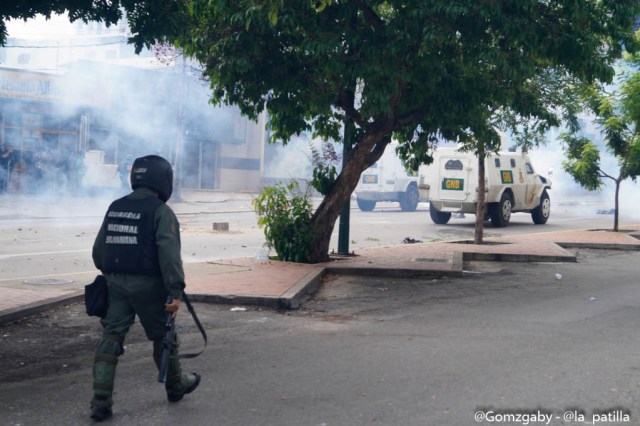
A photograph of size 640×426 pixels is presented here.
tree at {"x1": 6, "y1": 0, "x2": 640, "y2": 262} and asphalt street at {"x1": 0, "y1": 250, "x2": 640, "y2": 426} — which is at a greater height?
tree at {"x1": 6, "y1": 0, "x2": 640, "y2": 262}

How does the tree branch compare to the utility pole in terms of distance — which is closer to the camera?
the tree branch

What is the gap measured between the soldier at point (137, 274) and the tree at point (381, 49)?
4.34 metres

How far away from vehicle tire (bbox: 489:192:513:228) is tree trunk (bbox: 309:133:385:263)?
428 inches

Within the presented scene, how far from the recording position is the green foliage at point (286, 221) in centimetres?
1199

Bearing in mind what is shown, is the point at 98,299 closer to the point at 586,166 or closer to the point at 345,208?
the point at 345,208

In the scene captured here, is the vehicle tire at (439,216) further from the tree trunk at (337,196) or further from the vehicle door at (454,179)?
the tree trunk at (337,196)

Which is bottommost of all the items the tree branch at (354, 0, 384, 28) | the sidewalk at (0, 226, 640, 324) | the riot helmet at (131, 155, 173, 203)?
the sidewalk at (0, 226, 640, 324)

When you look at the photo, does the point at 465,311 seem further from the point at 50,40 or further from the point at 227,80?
the point at 50,40

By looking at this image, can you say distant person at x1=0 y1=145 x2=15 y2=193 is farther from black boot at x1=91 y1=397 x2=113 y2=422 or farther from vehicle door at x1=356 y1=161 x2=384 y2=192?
black boot at x1=91 y1=397 x2=113 y2=422

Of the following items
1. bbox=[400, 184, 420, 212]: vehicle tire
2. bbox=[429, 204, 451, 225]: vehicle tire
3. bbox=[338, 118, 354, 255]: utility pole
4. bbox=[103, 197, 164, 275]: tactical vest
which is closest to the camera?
bbox=[103, 197, 164, 275]: tactical vest

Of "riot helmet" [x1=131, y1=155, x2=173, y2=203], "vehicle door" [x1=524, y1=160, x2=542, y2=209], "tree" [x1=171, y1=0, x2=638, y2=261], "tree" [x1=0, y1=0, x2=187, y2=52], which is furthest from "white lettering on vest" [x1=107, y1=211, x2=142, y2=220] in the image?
"vehicle door" [x1=524, y1=160, x2=542, y2=209]

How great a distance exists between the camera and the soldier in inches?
187

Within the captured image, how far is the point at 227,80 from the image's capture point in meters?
10.5

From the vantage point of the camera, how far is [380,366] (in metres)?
6.04
